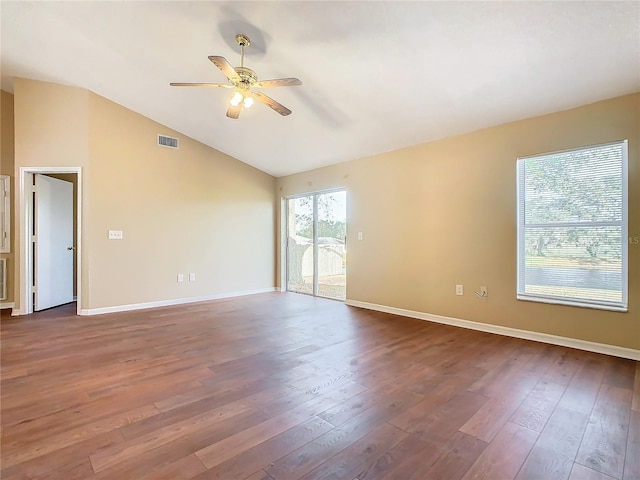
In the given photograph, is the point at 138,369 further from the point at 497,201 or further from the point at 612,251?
the point at 612,251

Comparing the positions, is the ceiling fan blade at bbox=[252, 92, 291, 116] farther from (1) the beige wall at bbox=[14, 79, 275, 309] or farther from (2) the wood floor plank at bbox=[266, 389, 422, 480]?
(1) the beige wall at bbox=[14, 79, 275, 309]

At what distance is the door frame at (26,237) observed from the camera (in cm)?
444

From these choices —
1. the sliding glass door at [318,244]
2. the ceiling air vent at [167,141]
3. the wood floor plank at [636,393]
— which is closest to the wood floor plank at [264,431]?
the wood floor plank at [636,393]

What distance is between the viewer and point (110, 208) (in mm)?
4660

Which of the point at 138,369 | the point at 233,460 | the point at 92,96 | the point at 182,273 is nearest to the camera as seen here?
the point at 233,460

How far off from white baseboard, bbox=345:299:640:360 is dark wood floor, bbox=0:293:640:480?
0.43ft

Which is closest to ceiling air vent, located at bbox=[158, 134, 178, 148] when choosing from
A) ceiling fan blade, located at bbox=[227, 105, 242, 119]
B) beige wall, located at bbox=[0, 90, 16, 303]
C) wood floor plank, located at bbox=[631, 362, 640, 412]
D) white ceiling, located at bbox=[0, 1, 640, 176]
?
white ceiling, located at bbox=[0, 1, 640, 176]

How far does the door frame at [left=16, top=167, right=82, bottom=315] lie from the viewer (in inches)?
175

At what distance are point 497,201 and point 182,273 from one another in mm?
4881

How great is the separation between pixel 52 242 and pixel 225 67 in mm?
4545

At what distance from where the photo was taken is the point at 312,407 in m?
2.03

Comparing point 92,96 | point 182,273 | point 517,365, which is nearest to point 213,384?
point 517,365

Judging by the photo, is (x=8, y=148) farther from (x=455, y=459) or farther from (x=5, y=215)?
(x=455, y=459)

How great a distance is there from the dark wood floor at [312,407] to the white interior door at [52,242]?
1518mm
